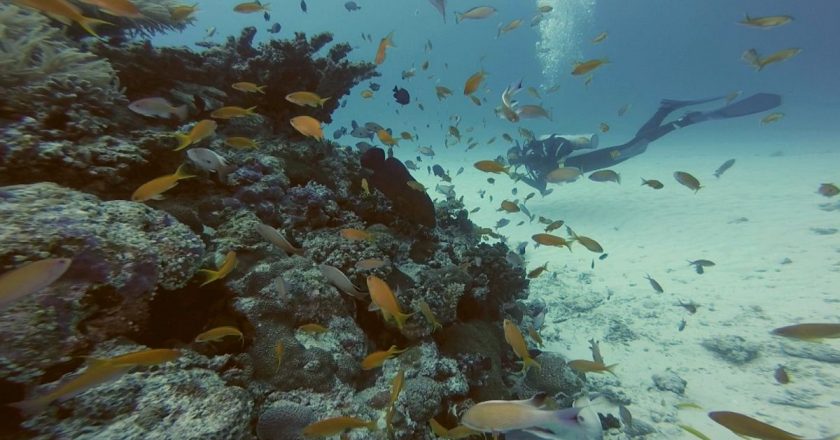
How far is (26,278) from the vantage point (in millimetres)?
1708

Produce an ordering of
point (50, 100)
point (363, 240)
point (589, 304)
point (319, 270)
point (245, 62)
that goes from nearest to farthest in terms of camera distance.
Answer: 1. point (50, 100)
2. point (319, 270)
3. point (363, 240)
4. point (245, 62)
5. point (589, 304)

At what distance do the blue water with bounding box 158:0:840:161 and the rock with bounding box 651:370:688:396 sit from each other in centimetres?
4293

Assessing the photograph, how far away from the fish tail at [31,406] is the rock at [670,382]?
668 centimetres

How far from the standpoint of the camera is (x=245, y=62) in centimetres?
593

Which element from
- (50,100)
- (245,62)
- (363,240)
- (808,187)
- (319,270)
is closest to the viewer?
(50,100)

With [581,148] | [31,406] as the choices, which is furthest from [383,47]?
[581,148]

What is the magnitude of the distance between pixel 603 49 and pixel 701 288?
12880 centimetres

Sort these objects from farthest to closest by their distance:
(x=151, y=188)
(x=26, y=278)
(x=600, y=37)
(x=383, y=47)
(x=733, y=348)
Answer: (x=600, y=37) < (x=733, y=348) < (x=383, y=47) < (x=151, y=188) < (x=26, y=278)

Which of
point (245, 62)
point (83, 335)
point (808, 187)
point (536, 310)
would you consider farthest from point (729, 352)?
point (808, 187)

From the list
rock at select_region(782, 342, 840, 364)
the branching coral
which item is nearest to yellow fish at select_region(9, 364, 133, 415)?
the branching coral

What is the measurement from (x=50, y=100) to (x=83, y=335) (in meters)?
2.46

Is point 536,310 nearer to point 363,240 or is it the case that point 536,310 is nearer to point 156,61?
point 363,240

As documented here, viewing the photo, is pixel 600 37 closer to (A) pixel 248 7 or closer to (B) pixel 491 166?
(B) pixel 491 166

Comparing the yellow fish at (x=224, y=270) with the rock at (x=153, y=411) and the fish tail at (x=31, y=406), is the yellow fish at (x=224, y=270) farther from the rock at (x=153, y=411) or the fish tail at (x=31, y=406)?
the fish tail at (x=31, y=406)
